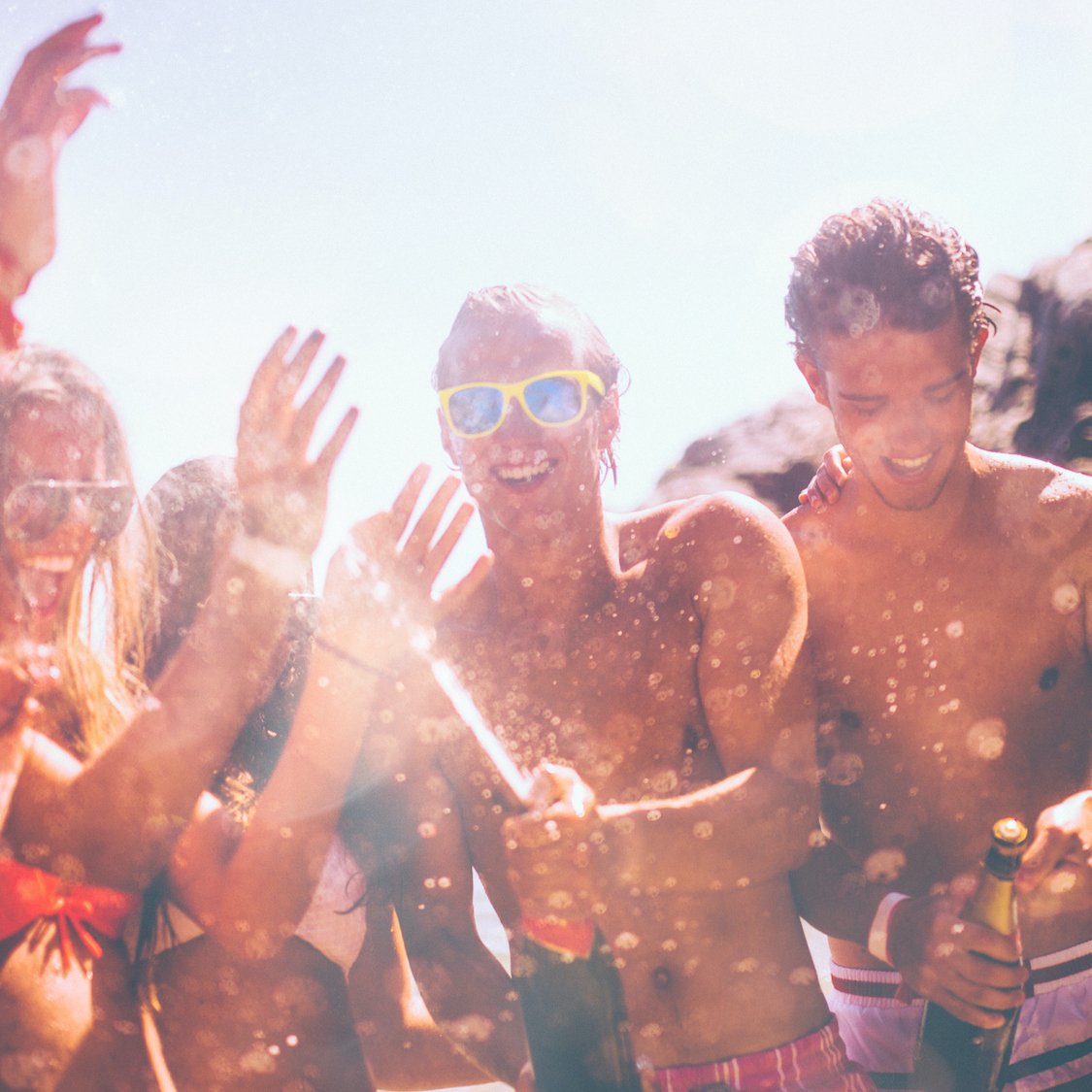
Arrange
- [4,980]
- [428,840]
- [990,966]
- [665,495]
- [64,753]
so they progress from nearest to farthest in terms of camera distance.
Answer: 1. [4,980]
2. [64,753]
3. [990,966]
4. [428,840]
5. [665,495]

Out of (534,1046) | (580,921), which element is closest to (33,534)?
(580,921)

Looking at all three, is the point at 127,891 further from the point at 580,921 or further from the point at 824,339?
the point at 824,339

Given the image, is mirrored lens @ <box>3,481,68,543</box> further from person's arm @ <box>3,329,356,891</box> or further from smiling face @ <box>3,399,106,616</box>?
person's arm @ <box>3,329,356,891</box>

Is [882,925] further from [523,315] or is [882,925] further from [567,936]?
[523,315]

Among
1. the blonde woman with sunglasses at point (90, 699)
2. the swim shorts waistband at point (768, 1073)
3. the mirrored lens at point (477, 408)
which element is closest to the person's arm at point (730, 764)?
the swim shorts waistband at point (768, 1073)

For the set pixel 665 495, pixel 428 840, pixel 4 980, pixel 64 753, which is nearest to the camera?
pixel 4 980

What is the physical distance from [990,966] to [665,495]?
5049 mm

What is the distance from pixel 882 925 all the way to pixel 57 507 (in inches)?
71.2

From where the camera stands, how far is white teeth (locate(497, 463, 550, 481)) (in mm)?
2088

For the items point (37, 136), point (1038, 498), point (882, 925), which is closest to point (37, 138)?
point (37, 136)

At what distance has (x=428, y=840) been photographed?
215 centimetres

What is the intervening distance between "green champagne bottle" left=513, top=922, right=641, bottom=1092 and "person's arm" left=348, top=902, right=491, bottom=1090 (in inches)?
18.1

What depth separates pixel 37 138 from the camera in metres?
2.12

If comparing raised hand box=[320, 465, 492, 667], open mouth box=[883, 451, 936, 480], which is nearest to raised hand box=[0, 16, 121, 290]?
raised hand box=[320, 465, 492, 667]
